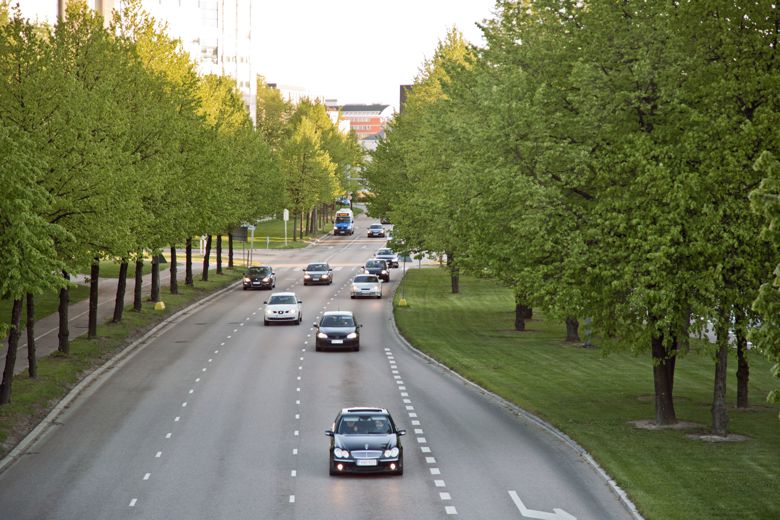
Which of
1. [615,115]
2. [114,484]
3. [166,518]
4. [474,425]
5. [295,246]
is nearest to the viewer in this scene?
[166,518]

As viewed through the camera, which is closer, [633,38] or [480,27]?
[633,38]

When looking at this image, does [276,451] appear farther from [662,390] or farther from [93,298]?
[93,298]

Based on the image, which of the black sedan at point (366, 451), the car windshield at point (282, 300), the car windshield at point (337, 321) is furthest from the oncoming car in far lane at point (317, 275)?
the black sedan at point (366, 451)

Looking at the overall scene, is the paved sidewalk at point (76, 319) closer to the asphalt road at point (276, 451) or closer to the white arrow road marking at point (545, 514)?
the asphalt road at point (276, 451)

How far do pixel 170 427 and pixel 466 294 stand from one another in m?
48.0

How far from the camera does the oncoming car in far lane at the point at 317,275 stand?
8481 cm

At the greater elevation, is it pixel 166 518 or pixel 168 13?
pixel 168 13

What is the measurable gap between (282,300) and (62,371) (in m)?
21.4

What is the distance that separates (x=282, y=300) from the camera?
206ft

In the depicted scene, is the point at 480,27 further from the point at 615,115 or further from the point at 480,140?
the point at 615,115

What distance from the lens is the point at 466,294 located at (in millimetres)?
80375

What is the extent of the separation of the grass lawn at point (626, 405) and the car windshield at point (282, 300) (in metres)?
5.69

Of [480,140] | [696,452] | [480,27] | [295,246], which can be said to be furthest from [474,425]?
[295,246]

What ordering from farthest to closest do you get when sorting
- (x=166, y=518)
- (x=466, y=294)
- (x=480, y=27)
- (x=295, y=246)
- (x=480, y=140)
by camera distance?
1. (x=295, y=246)
2. (x=466, y=294)
3. (x=480, y=27)
4. (x=480, y=140)
5. (x=166, y=518)
